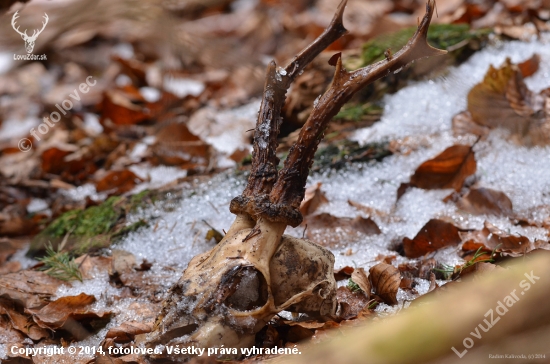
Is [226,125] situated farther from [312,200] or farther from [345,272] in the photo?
[345,272]

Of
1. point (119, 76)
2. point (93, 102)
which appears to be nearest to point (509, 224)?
point (93, 102)

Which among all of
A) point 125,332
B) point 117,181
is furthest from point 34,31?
point 117,181

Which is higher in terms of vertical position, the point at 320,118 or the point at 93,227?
the point at 320,118

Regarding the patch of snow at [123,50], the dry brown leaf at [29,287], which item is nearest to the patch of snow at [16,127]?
the patch of snow at [123,50]

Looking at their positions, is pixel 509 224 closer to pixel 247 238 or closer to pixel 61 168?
pixel 247 238

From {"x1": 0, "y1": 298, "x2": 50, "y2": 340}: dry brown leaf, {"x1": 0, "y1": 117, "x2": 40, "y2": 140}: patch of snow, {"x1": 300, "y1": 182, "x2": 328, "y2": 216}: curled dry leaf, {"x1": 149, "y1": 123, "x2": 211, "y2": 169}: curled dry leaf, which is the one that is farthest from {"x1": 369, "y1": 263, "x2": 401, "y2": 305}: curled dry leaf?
{"x1": 0, "y1": 117, "x2": 40, "y2": 140}: patch of snow

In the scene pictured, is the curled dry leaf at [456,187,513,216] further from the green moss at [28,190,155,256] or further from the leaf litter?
the green moss at [28,190,155,256]

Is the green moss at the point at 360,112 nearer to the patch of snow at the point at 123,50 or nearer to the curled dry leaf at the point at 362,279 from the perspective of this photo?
the curled dry leaf at the point at 362,279
